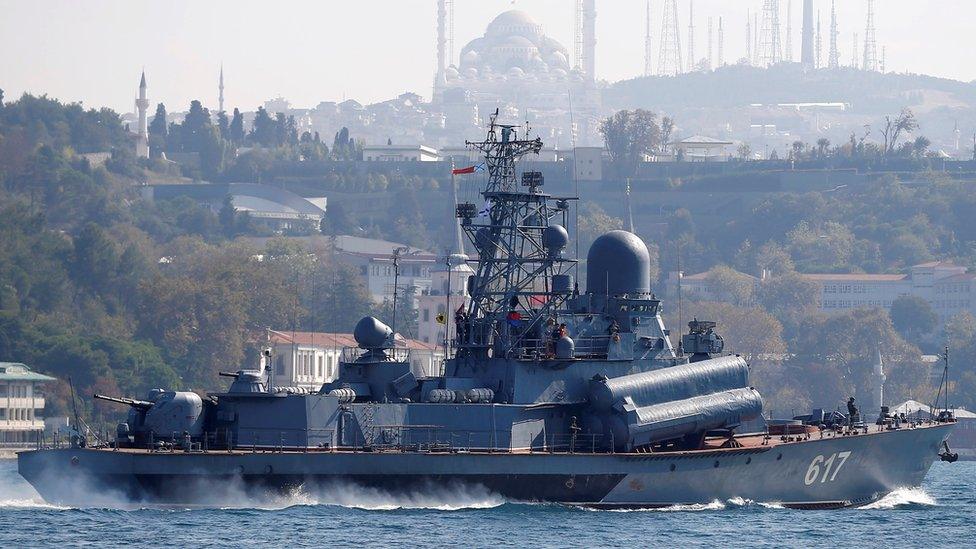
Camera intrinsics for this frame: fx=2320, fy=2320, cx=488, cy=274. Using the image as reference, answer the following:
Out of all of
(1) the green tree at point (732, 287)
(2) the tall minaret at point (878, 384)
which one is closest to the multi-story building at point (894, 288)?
(1) the green tree at point (732, 287)

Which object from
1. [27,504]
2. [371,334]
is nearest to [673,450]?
[371,334]

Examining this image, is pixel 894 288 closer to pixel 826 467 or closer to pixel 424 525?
pixel 826 467

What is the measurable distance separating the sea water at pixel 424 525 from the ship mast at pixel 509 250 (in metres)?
4.75

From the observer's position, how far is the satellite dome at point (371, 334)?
56688 mm

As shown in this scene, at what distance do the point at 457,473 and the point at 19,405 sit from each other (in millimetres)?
61020

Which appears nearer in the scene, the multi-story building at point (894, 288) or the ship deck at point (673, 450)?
the ship deck at point (673, 450)

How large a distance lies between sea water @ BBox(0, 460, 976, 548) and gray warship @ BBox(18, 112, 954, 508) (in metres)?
0.38

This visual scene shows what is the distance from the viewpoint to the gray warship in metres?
52.5

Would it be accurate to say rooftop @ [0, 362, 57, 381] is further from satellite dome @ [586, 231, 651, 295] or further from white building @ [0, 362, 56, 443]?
satellite dome @ [586, 231, 651, 295]

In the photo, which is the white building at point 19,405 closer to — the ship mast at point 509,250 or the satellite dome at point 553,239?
the ship mast at point 509,250

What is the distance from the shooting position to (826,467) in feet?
193

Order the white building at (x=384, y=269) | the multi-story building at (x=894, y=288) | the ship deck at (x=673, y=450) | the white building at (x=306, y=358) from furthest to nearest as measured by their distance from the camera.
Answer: the multi-story building at (x=894, y=288) < the white building at (x=384, y=269) < the white building at (x=306, y=358) < the ship deck at (x=673, y=450)

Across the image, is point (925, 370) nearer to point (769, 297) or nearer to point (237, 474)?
point (769, 297)

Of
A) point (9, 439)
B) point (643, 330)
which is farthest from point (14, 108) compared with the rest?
point (643, 330)
